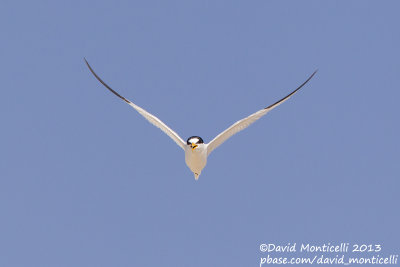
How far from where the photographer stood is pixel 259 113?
29156 mm

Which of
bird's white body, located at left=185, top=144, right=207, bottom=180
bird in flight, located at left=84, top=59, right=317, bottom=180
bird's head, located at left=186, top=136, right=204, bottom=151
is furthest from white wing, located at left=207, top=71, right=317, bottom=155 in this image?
bird's head, located at left=186, top=136, right=204, bottom=151

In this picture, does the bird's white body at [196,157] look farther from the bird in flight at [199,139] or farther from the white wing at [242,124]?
the white wing at [242,124]

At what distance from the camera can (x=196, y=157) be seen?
2934 centimetres

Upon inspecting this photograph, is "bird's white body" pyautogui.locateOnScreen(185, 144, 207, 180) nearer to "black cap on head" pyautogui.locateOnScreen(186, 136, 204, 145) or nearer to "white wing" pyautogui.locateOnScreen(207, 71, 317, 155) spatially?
"black cap on head" pyautogui.locateOnScreen(186, 136, 204, 145)

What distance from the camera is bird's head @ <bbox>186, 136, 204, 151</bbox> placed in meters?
29.1

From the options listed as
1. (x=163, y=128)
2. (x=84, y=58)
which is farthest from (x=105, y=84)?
(x=163, y=128)

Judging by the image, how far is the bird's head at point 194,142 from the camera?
29125mm

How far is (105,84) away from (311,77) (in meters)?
8.85

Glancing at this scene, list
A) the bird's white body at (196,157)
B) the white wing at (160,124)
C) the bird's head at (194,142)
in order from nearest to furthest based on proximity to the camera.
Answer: the bird's head at (194,142) < the bird's white body at (196,157) < the white wing at (160,124)

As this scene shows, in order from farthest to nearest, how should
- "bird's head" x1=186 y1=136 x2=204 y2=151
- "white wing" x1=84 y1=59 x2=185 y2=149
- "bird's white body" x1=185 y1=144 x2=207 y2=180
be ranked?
"white wing" x1=84 y1=59 x2=185 y2=149
"bird's white body" x1=185 y1=144 x2=207 y2=180
"bird's head" x1=186 y1=136 x2=204 y2=151

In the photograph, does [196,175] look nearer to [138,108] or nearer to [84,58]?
[138,108]

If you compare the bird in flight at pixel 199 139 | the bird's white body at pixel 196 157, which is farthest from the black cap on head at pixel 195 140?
the bird's white body at pixel 196 157

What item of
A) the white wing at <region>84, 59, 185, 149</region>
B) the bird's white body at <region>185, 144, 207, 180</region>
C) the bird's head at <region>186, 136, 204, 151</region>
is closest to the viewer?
the bird's head at <region>186, 136, 204, 151</region>

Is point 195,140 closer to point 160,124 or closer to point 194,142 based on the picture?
point 194,142
